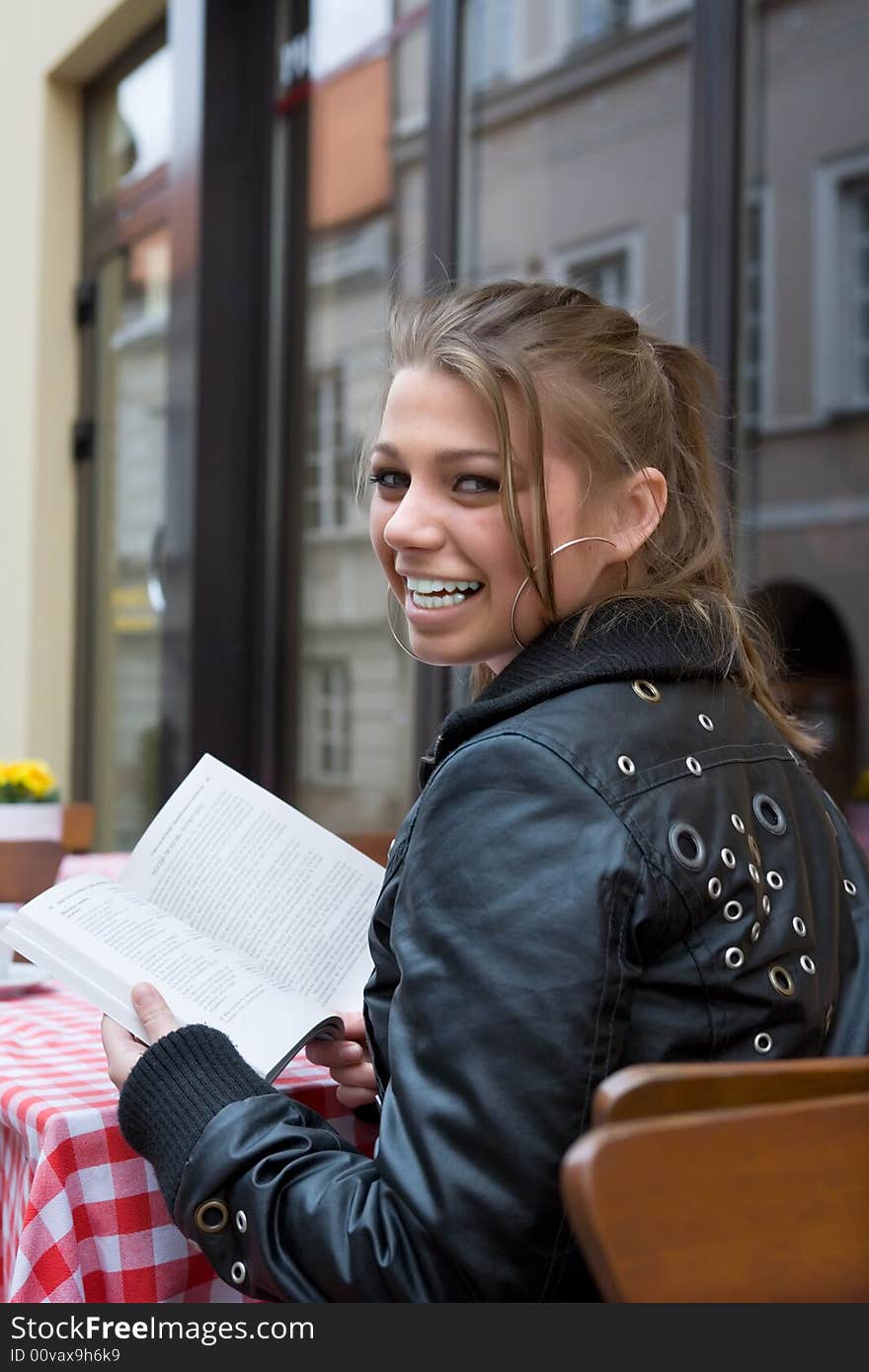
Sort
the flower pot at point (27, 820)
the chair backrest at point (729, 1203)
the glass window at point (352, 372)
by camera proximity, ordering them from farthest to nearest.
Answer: the glass window at point (352, 372)
the flower pot at point (27, 820)
the chair backrest at point (729, 1203)

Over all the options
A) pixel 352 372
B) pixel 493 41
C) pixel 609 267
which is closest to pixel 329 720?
pixel 352 372

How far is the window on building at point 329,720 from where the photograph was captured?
166 inches

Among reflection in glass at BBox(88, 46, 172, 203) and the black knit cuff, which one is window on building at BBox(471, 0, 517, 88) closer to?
reflection in glass at BBox(88, 46, 172, 203)

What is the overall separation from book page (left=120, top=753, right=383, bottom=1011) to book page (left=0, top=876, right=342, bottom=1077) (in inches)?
2.1

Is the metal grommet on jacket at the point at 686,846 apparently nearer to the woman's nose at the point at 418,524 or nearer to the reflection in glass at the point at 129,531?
the woman's nose at the point at 418,524

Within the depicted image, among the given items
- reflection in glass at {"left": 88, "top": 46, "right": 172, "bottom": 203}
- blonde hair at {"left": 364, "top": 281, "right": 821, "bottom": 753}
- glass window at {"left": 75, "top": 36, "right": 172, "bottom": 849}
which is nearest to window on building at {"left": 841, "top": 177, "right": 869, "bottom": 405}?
blonde hair at {"left": 364, "top": 281, "right": 821, "bottom": 753}

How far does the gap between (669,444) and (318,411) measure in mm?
3234

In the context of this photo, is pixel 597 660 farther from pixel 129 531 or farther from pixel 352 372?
pixel 129 531

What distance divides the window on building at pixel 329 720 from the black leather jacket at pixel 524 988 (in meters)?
3.14

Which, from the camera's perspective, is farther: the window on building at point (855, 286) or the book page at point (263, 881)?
the window on building at point (855, 286)

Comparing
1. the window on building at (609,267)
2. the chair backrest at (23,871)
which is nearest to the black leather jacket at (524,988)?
the chair backrest at (23,871)

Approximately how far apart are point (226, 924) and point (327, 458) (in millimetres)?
3216

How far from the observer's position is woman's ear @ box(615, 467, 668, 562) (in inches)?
46.3

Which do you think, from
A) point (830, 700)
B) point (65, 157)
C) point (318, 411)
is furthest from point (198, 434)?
point (830, 700)
